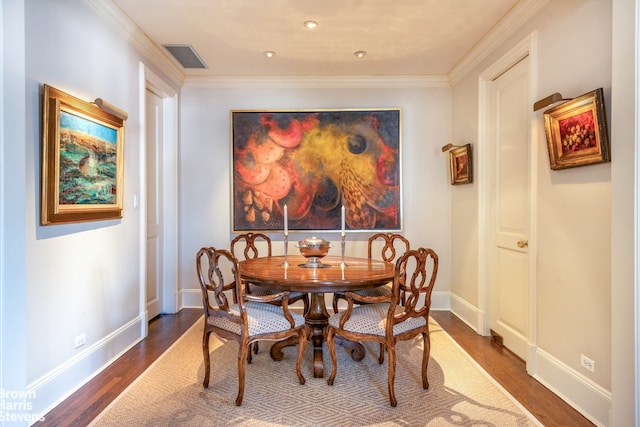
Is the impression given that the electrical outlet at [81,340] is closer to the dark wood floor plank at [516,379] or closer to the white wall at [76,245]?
the white wall at [76,245]

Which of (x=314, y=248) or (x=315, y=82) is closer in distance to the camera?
(x=314, y=248)

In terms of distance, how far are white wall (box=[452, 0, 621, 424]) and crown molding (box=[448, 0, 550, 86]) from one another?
0.23 feet

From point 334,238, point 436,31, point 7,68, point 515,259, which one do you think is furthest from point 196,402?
point 436,31

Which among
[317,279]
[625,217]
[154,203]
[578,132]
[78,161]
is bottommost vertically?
[317,279]

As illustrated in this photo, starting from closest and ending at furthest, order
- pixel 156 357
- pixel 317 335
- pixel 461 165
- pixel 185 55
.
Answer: pixel 317 335, pixel 156 357, pixel 185 55, pixel 461 165

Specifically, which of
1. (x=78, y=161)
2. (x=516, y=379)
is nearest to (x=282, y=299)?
(x=78, y=161)

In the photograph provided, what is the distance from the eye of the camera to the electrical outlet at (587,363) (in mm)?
1895

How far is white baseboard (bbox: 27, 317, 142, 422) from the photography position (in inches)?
74.9

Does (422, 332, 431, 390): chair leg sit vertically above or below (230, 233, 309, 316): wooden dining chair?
below

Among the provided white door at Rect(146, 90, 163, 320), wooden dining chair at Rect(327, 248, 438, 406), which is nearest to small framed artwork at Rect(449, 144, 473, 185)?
wooden dining chair at Rect(327, 248, 438, 406)

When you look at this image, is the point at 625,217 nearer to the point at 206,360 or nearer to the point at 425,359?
the point at 425,359

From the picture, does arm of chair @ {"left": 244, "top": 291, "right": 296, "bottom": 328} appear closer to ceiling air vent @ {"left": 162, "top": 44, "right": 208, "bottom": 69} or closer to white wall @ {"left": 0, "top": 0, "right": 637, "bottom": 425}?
white wall @ {"left": 0, "top": 0, "right": 637, "bottom": 425}

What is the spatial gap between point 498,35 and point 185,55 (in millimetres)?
2882

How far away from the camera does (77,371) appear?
2186 millimetres
